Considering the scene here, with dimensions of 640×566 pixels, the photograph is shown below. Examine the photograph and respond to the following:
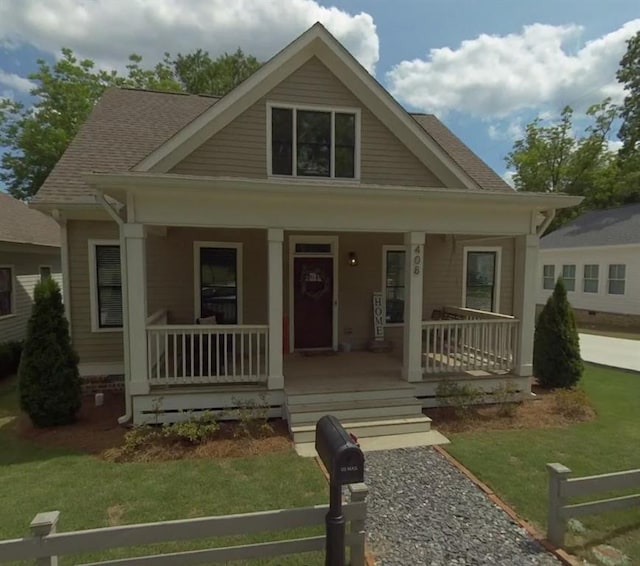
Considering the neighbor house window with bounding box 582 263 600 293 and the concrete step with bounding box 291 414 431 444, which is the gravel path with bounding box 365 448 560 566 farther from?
the neighbor house window with bounding box 582 263 600 293

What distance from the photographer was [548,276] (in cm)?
2139

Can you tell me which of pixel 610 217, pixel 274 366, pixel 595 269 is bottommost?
pixel 274 366

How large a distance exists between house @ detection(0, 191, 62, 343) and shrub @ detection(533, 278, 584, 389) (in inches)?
473

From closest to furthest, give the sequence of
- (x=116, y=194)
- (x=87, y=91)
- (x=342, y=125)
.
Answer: (x=116, y=194) → (x=342, y=125) → (x=87, y=91)

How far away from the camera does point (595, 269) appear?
18.3 metres

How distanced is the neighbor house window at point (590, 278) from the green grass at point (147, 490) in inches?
728

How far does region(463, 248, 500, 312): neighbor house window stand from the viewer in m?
9.72

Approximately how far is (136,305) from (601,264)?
19.6 metres

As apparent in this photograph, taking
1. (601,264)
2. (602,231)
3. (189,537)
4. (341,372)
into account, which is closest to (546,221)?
(341,372)

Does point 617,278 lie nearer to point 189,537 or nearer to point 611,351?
point 611,351

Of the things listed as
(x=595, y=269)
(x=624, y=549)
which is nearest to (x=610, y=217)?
(x=595, y=269)

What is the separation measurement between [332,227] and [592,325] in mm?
16873

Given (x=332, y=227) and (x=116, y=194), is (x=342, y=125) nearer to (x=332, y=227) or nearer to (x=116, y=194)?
(x=332, y=227)

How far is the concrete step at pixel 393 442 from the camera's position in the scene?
5.29 metres
